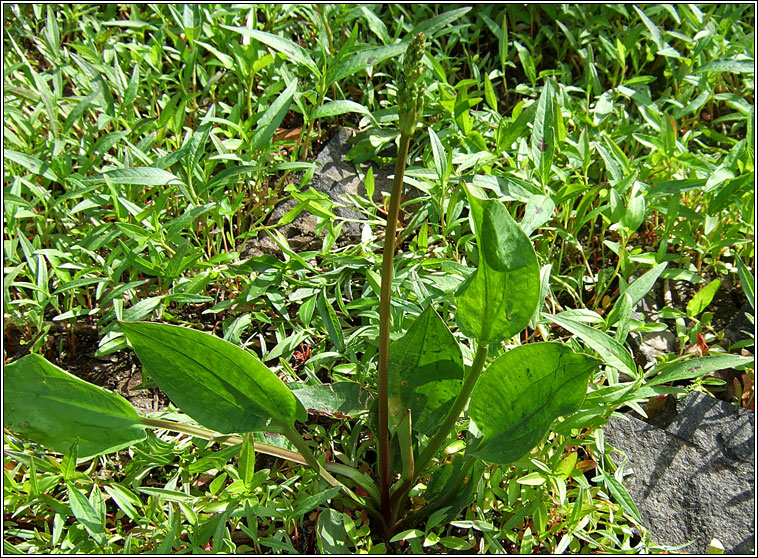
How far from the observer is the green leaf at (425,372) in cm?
132

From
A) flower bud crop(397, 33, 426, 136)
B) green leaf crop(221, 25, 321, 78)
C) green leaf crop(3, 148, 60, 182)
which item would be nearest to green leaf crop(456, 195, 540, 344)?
flower bud crop(397, 33, 426, 136)

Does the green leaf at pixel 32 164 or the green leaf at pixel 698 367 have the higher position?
the green leaf at pixel 32 164

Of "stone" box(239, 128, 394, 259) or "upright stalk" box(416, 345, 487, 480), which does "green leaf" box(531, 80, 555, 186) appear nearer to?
"stone" box(239, 128, 394, 259)

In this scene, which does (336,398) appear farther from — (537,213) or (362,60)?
(362,60)

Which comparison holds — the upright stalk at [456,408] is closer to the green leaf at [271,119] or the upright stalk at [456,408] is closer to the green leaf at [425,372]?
the green leaf at [425,372]

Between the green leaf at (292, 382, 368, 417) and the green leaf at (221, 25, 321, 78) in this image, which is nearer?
the green leaf at (292, 382, 368, 417)

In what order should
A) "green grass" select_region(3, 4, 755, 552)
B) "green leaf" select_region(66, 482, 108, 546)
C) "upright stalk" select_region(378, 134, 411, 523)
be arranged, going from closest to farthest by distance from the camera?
"upright stalk" select_region(378, 134, 411, 523) → "green leaf" select_region(66, 482, 108, 546) → "green grass" select_region(3, 4, 755, 552)

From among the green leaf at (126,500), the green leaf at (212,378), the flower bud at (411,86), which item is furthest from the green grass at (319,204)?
the flower bud at (411,86)

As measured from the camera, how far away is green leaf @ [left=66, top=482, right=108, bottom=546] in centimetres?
139

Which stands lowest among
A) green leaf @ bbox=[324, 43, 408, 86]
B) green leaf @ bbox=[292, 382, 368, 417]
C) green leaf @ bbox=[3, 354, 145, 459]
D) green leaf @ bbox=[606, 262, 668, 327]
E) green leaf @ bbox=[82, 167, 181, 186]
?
green leaf @ bbox=[292, 382, 368, 417]

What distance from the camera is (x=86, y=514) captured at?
54.9 inches

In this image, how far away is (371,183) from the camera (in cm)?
200

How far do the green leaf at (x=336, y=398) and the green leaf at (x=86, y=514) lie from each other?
0.46 metres

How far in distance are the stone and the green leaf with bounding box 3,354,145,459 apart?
2.80ft
